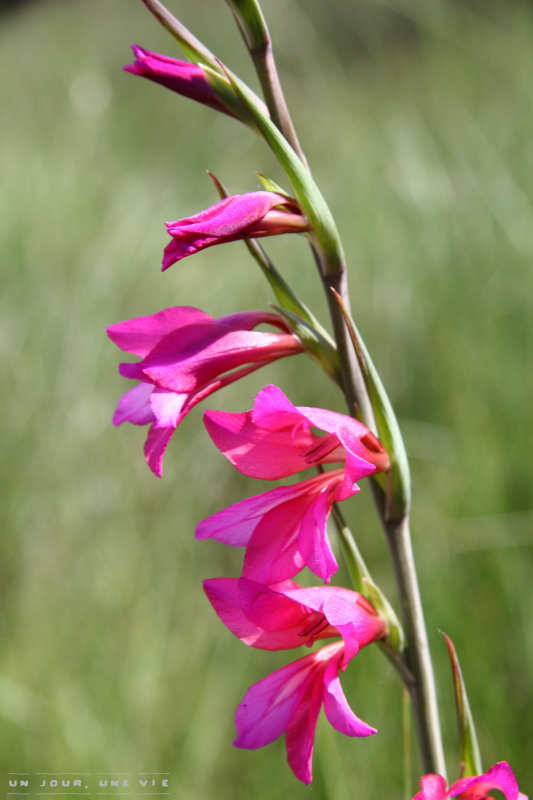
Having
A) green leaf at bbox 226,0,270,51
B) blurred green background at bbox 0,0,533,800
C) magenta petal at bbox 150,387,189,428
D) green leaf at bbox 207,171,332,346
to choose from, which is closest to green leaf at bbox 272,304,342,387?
green leaf at bbox 207,171,332,346

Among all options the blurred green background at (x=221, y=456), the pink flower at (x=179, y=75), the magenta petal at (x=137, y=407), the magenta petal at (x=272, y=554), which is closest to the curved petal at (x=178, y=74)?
the pink flower at (x=179, y=75)

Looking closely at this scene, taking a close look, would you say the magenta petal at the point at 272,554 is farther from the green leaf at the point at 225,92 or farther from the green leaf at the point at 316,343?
the green leaf at the point at 225,92

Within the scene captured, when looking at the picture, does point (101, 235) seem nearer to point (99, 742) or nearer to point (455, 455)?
point (455, 455)

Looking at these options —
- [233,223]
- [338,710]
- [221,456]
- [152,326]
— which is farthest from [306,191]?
[221,456]

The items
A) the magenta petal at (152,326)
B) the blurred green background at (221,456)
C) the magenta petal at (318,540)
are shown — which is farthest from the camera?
the blurred green background at (221,456)

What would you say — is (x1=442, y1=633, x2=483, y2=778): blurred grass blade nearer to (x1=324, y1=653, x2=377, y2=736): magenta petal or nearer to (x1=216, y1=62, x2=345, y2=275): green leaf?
(x1=324, y1=653, x2=377, y2=736): magenta petal

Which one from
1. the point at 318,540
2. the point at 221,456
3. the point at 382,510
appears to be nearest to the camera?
the point at 318,540

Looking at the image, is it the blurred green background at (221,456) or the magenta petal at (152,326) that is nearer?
the magenta petal at (152,326)

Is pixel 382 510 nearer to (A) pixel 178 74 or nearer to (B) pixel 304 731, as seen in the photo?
(B) pixel 304 731
